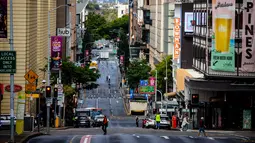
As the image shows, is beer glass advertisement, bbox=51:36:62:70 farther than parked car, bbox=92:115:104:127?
No

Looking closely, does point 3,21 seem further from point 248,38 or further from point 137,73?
point 137,73

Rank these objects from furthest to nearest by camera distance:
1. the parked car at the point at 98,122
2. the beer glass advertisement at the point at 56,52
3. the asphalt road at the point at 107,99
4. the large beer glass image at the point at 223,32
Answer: the asphalt road at the point at 107,99
the parked car at the point at 98,122
the beer glass advertisement at the point at 56,52
the large beer glass image at the point at 223,32

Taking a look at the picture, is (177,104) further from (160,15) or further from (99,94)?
(99,94)

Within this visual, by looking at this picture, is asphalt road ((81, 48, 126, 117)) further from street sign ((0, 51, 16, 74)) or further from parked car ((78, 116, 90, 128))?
street sign ((0, 51, 16, 74))

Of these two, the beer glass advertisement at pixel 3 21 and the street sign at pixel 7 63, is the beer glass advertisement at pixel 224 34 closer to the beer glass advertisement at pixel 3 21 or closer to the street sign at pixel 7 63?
the beer glass advertisement at pixel 3 21

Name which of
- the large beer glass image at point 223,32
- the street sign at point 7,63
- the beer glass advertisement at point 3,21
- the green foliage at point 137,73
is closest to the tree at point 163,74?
the green foliage at point 137,73

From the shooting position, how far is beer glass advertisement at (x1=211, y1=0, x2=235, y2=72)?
214ft

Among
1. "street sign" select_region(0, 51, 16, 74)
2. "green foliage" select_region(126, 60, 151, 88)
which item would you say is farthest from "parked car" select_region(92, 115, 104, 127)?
"green foliage" select_region(126, 60, 151, 88)

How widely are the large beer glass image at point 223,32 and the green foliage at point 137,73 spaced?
70556 mm

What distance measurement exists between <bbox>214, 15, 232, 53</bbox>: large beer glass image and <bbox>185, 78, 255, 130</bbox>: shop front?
10.5ft

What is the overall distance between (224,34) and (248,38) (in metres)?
2.37

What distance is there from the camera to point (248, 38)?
212 feet

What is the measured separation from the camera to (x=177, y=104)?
8962 cm

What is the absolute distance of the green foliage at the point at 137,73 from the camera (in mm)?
138875
